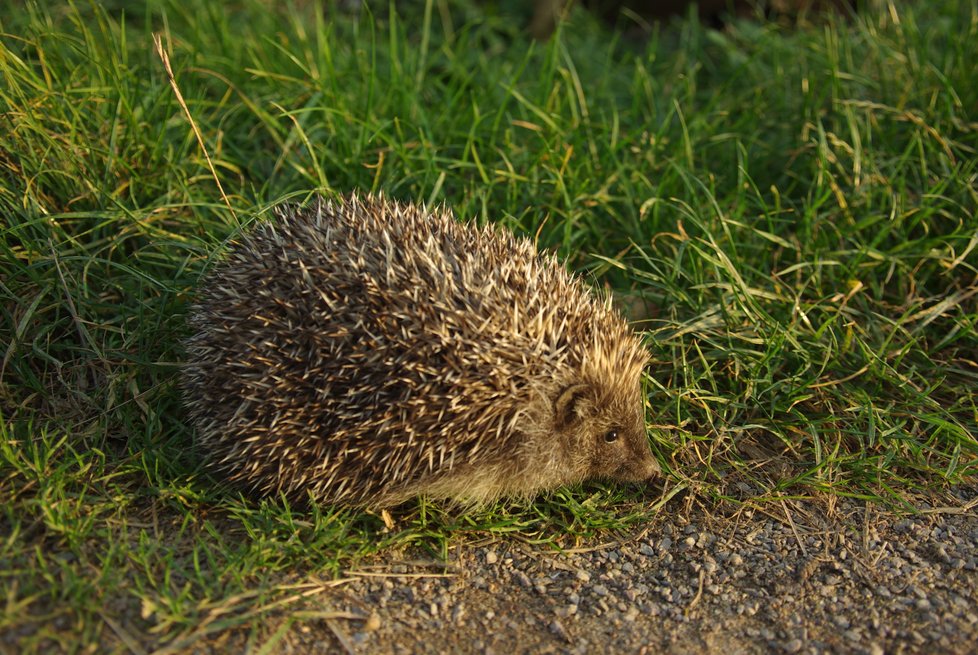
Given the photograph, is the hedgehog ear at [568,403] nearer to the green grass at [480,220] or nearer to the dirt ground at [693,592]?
the green grass at [480,220]

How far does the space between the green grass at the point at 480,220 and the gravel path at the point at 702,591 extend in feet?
0.50

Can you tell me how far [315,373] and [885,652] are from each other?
93.9 inches

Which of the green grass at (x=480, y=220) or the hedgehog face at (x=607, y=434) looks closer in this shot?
the green grass at (x=480, y=220)

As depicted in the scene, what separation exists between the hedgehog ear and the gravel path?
55cm

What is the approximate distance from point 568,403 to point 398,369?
785mm

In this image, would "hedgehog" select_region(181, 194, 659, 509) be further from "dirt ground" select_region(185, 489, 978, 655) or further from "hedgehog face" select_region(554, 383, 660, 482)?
"dirt ground" select_region(185, 489, 978, 655)

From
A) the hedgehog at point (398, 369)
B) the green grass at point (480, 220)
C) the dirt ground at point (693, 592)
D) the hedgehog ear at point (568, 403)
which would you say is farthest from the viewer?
the hedgehog ear at point (568, 403)

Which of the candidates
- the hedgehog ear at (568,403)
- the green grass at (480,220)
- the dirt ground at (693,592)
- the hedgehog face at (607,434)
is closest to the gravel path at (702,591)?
the dirt ground at (693,592)

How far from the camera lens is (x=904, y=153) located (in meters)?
5.44

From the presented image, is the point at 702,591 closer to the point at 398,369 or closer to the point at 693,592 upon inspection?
the point at 693,592

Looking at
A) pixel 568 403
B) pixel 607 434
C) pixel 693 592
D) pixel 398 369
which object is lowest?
pixel 693 592

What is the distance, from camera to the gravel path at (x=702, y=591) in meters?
3.39

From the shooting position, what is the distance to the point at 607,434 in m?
4.00

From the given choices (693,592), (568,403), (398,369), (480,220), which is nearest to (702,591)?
(693,592)
